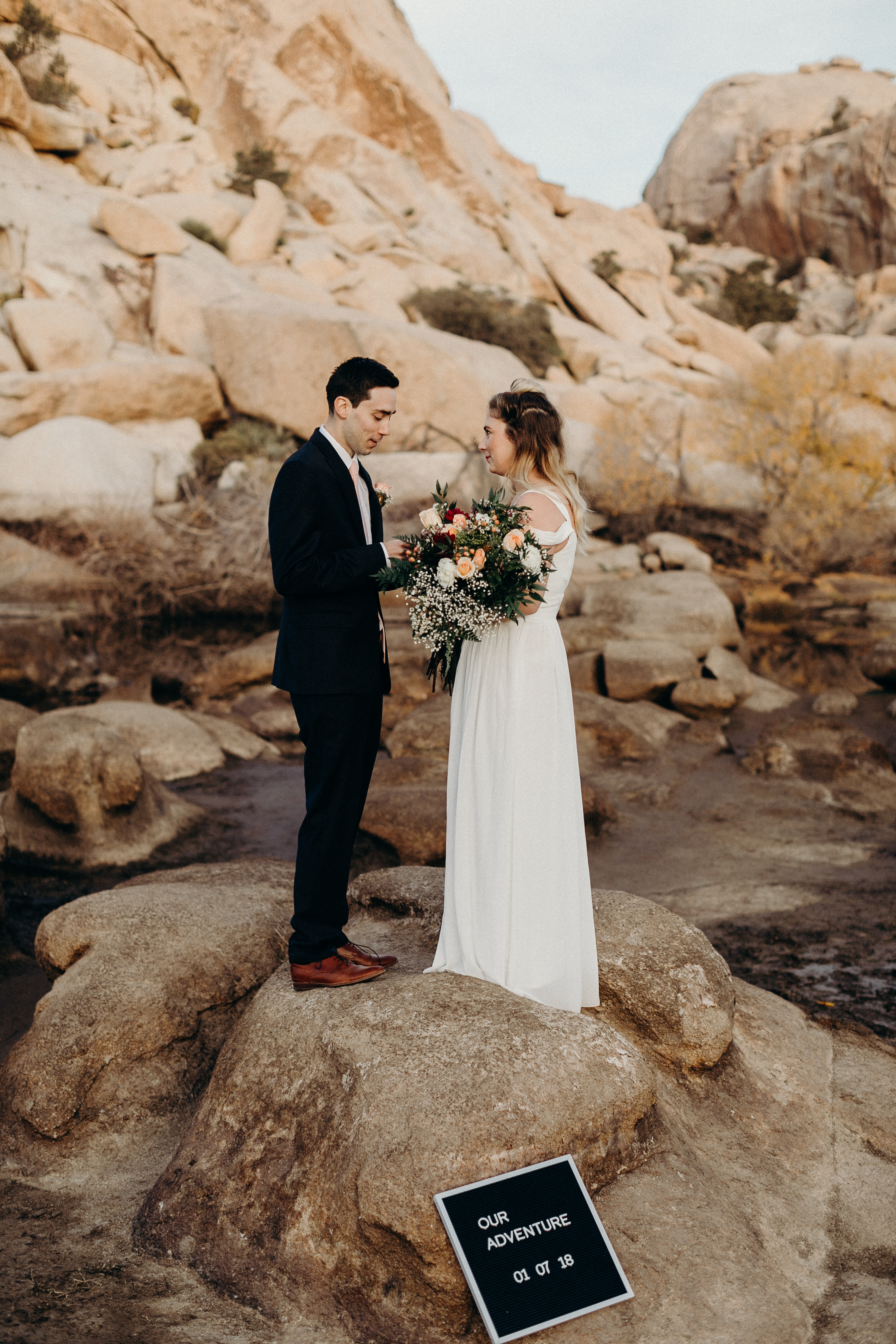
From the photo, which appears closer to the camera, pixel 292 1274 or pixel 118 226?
pixel 292 1274

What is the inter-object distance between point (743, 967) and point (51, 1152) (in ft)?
12.4

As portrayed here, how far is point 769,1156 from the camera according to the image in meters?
3.49

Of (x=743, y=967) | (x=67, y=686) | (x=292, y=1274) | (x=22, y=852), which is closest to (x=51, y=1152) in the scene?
(x=292, y=1274)

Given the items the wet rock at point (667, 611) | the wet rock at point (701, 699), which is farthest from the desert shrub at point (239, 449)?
the wet rock at point (701, 699)

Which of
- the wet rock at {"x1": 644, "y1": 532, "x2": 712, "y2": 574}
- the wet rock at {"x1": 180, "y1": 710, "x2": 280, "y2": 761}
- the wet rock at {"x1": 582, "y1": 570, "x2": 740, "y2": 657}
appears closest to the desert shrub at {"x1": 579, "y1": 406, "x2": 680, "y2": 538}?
the wet rock at {"x1": 644, "y1": 532, "x2": 712, "y2": 574}

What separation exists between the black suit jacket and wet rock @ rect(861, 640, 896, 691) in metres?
11.8

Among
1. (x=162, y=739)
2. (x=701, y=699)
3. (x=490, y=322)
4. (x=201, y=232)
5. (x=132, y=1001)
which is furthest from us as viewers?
(x=490, y=322)

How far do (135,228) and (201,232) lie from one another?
2966 millimetres

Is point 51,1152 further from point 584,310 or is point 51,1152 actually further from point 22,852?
point 584,310

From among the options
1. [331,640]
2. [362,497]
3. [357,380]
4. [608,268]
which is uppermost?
[608,268]

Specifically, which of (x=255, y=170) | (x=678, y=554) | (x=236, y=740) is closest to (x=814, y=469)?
(x=678, y=554)

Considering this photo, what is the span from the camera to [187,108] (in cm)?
3039

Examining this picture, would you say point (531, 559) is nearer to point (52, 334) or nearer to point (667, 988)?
point (667, 988)

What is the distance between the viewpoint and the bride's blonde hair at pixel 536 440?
365cm
